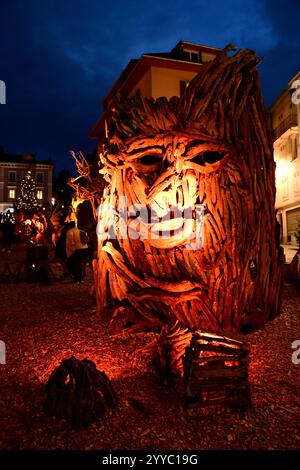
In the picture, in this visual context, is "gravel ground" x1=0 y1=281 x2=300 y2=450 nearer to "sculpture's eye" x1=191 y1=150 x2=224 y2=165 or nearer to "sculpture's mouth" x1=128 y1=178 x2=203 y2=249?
"sculpture's mouth" x1=128 y1=178 x2=203 y2=249

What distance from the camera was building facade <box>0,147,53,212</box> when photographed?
175ft

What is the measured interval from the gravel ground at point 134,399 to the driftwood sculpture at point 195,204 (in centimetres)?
57

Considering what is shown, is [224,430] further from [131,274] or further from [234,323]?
[131,274]

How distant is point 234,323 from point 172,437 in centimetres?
229

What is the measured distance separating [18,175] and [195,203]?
179 ft

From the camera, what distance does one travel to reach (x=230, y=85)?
4.55 meters

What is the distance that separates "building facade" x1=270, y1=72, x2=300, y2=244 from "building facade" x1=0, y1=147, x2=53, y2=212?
121ft

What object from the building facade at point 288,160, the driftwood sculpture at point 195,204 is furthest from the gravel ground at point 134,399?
the building facade at point 288,160

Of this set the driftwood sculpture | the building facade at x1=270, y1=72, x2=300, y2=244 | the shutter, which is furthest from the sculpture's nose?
the shutter

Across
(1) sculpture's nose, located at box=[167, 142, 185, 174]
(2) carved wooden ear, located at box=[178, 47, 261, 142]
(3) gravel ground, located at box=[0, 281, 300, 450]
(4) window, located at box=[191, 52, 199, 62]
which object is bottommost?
(3) gravel ground, located at box=[0, 281, 300, 450]

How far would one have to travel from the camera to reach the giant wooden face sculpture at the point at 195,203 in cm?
440

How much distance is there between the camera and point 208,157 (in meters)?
4.83

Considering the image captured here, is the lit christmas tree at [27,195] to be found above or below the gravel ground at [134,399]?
above

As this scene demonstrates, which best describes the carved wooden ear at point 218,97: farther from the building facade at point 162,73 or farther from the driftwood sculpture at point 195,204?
the building facade at point 162,73
